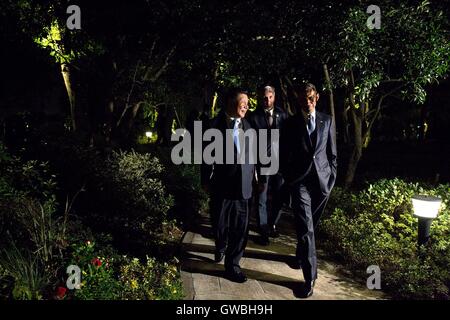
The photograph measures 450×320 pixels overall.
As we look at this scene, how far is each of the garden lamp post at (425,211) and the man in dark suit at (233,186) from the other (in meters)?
2.67

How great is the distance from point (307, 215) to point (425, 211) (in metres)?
2.21

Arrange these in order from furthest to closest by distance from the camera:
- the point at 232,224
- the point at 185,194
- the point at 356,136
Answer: the point at 356,136, the point at 185,194, the point at 232,224

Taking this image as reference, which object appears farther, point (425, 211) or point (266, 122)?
point (266, 122)

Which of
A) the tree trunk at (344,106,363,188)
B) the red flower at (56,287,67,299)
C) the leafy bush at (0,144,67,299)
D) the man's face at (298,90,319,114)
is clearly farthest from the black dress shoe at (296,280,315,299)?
the tree trunk at (344,106,363,188)

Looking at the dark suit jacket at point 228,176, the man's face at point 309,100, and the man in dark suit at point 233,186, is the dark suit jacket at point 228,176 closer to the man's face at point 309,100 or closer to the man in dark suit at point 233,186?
the man in dark suit at point 233,186

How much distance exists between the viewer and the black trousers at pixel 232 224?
455 cm

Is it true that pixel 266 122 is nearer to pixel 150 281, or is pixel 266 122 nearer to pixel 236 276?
pixel 236 276

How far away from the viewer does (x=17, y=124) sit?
7367 millimetres

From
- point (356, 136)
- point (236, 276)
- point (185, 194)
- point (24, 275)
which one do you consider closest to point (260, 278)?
point (236, 276)

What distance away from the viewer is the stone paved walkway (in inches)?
167

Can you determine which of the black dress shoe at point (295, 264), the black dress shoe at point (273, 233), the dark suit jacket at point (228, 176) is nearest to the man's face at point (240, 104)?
the dark suit jacket at point (228, 176)

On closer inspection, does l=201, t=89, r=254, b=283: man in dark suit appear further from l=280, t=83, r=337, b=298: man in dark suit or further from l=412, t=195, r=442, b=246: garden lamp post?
l=412, t=195, r=442, b=246: garden lamp post

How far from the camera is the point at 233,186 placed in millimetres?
4535
